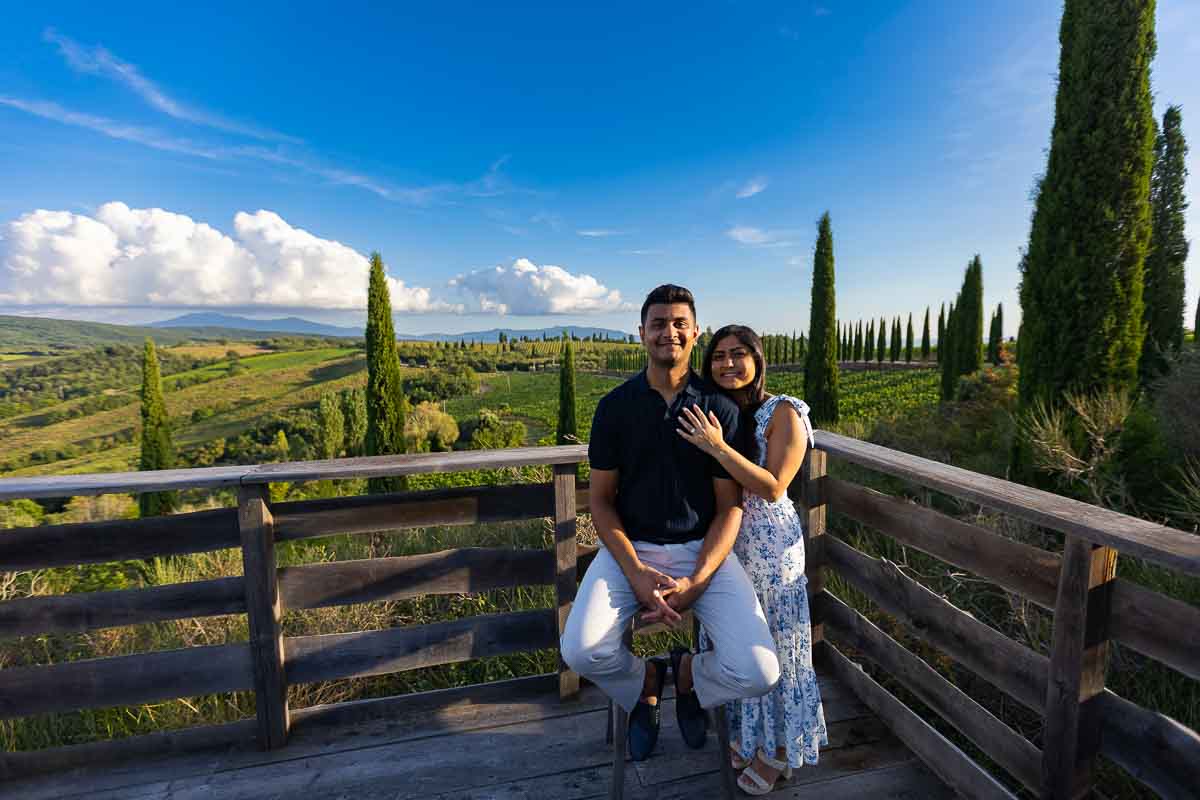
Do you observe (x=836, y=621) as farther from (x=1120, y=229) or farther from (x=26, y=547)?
(x=1120, y=229)

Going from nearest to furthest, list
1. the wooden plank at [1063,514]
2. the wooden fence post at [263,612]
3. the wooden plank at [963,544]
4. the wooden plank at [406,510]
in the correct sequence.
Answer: the wooden plank at [1063,514] < the wooden plank at [963,544] < the wooden fence post at [263,612] < the wooden plank at [406,510]

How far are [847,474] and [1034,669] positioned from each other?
5847 mm

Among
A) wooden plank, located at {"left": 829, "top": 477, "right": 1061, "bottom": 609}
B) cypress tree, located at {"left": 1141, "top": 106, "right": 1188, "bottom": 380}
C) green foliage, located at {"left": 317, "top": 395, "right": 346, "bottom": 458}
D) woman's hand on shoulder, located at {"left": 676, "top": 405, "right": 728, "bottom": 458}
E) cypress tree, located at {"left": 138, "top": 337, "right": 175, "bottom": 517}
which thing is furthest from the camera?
green foliage, located at {"left": 317, "top": 395, "right": 346, "bottom": 458}

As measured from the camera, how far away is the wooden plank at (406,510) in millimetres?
2098

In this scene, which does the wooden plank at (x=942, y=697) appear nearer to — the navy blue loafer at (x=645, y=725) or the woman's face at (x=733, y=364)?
the navy blue loafer at (x=645, y=725)

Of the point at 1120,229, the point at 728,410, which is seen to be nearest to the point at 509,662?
the point at 728,410

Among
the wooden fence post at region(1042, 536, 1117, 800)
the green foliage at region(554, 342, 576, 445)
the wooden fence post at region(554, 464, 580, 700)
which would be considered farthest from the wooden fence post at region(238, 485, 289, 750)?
the green foliage at region(554, 342, 576, 445)

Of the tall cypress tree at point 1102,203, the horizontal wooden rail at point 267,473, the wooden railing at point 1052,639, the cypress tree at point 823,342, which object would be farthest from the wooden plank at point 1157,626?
the cypress tree at point 823,342

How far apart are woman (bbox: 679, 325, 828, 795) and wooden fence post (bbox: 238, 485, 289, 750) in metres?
1.57

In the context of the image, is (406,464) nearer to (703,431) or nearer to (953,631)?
(703,431)

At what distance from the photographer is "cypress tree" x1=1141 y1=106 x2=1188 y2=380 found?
8011 mm

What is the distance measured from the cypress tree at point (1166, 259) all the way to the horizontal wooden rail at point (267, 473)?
9415mm

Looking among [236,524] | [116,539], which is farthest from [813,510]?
[116,539]

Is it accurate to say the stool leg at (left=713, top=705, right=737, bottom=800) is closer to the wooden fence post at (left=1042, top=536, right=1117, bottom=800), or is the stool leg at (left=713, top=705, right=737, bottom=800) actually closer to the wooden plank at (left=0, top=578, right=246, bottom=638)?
the wooden fence post at (left=1042, top=536, right=1117, bottom=800)
